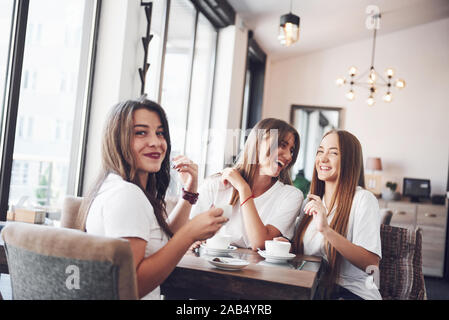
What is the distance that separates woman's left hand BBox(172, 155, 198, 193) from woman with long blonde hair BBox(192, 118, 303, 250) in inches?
10.7

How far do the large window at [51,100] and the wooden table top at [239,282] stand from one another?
1221 millimetres

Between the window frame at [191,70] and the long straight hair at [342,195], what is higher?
the window frame at [191,70]

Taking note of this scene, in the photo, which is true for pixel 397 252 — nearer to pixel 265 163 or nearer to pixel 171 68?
pixel 265 163

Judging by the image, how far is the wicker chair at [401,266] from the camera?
175 cm

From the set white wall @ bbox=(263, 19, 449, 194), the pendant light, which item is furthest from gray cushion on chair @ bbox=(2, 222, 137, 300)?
white wall @ bbox=(263, 19, 449, 194)

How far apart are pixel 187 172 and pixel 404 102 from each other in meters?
4.98

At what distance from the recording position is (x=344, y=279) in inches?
63.9

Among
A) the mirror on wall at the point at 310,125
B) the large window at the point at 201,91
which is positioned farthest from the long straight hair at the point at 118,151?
the mirror on wall at the point at 310,125

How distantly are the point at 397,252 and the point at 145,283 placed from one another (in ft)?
3.87

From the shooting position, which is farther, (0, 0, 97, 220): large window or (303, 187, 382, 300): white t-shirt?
(0, 0, 97, 220): large window

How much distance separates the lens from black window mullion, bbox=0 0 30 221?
199 cm

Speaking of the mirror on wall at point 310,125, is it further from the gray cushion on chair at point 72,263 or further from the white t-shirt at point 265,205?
the gray cushion on chair at point 72,263

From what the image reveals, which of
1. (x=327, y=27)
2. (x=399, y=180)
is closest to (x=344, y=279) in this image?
(x=327, y=27)

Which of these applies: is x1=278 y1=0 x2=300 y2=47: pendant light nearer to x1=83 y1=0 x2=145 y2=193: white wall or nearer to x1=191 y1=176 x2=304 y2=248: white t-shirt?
x1=83 y1=0 x2=145 y2=193: white wall
